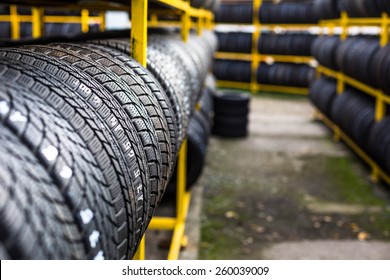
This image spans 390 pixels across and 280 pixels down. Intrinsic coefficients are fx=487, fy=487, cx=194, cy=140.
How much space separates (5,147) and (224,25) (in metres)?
12.3

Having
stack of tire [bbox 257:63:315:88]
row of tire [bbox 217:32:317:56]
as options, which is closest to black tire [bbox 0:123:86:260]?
stack of tire [bbox 257:63:315:88]

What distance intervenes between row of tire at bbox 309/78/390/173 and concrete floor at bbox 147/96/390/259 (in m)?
0.39

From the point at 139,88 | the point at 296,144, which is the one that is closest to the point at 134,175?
the point at 139,88

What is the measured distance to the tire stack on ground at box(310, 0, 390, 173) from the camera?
16.9 ft

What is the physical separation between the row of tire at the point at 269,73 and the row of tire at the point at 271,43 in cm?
33

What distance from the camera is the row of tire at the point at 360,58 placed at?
514 cm

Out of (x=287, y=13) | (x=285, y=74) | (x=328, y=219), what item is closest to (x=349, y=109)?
(x=328, y=219)

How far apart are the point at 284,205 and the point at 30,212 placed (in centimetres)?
418

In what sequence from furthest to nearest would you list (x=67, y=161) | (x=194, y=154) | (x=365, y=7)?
(x=365, y=7), (x=194, y=154), (x=67, y=161)

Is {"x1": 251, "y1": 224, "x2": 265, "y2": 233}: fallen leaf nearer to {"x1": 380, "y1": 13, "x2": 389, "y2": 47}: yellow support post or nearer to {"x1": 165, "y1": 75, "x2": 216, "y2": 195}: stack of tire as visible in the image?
{"x1": 165, "y1": 75, "x2": 216, "y2": 195}: stack of tire

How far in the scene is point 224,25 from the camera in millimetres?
12852

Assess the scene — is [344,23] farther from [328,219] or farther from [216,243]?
[216,243]

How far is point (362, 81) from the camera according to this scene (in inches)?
239

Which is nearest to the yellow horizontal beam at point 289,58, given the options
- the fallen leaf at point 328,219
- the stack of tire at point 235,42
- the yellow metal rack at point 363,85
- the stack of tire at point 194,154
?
the stack of tire at point 235,42
